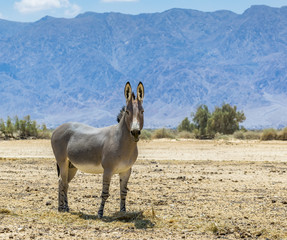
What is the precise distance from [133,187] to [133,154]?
4791 mm

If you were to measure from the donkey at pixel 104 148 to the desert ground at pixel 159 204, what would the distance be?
68 cm

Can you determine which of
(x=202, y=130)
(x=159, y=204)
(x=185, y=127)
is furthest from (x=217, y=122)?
(x=159, y=204)

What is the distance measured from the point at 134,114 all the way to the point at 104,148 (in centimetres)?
98

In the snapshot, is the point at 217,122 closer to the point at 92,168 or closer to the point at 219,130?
the point at 219,130

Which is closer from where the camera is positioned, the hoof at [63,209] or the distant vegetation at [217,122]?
the hoof at [63,209]

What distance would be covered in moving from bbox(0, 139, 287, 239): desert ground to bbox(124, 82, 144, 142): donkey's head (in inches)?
66.0

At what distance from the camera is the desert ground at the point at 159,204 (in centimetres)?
912

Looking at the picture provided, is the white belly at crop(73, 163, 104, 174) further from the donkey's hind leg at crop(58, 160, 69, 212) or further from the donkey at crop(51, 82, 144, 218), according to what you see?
the donkey's hind leg at crop(58, 160, 69, 212)

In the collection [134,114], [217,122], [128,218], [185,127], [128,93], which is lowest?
[128,218]

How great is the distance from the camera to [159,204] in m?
11.9

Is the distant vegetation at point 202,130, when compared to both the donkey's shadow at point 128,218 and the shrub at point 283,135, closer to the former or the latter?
the shrub at point 283,135

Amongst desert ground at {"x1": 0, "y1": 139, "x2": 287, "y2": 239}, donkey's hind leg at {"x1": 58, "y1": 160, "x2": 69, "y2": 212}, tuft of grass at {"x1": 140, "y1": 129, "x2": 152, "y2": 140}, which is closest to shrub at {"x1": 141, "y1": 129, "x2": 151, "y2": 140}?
tuft of grass at {"x1": 140, "y1": 129, "x2": 152, "y2": 140}

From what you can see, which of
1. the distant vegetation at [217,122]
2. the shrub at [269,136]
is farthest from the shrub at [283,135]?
the distant vegetation at [217,122]

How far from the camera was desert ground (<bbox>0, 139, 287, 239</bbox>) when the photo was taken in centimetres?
912
